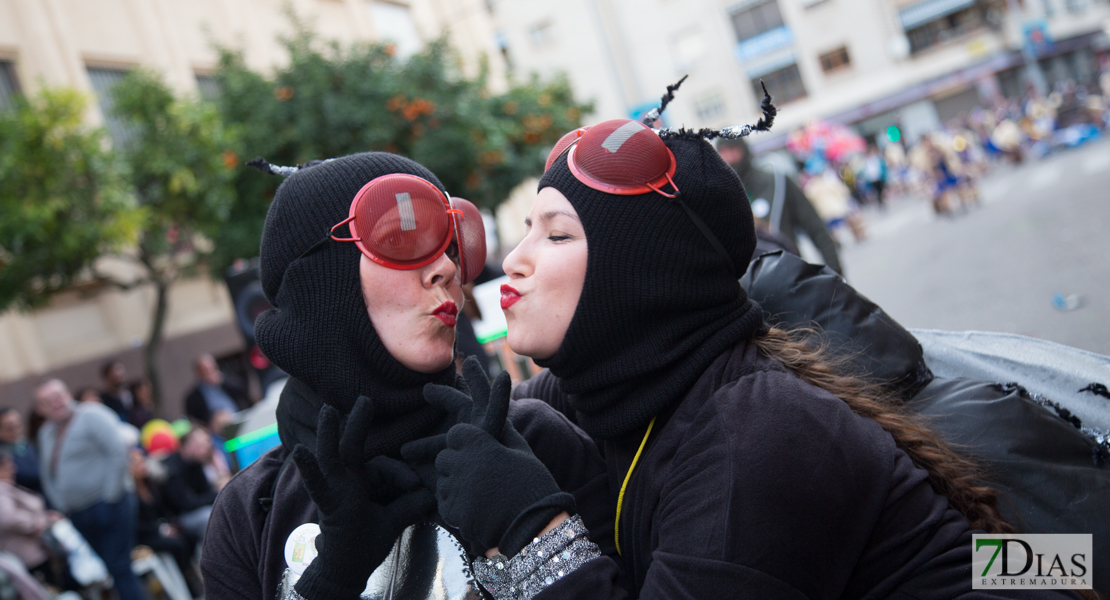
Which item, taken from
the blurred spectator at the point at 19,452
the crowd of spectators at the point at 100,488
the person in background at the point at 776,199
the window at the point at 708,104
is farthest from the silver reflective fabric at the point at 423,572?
the window at the point at 708,104

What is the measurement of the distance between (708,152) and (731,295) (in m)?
0.33

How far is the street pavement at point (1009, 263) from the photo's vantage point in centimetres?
638

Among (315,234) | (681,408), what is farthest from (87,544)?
(681,408)

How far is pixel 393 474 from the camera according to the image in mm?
1537

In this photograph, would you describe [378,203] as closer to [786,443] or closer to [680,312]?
[680,312]

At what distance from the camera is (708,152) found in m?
1.73

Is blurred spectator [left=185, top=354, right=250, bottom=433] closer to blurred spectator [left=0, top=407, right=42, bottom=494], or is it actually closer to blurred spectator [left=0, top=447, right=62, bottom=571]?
blurred spectator [left=0, top=407, right=42, bottom=494]

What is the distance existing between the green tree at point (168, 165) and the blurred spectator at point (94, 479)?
3039 mm

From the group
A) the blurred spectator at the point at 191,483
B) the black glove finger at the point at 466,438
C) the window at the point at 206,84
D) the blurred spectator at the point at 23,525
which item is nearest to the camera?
the black glove finger at the point at 466,438

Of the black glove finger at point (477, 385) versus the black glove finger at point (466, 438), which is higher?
the black glove finger at point (477, 385)

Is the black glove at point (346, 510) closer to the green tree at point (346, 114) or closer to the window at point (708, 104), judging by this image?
the green tree at point (346, 114)

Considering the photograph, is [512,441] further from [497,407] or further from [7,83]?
[7,83]

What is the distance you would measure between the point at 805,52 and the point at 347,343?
34.7ft

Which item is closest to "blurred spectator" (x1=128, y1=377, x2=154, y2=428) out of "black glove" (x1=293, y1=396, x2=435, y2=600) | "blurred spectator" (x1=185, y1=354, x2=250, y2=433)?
"blurred spectator" (x1=185, y1=354, x2=250, y2=433)
